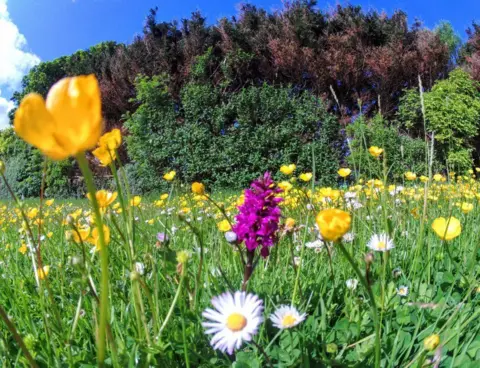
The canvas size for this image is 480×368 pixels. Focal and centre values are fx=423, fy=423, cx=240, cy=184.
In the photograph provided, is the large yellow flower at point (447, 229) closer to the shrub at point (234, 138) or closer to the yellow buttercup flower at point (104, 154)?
the yellow buttercup flower at point (104, 154)

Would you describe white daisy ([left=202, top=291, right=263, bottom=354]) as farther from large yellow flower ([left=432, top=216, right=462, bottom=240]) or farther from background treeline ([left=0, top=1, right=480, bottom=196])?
background treeline ([left=0, top=1, right=480, bottom=196])

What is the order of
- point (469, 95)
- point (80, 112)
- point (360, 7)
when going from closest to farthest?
point (80, 112) → point (469, 95) → point (360, 7)

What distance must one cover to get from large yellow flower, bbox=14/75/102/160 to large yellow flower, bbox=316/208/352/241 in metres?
0.22

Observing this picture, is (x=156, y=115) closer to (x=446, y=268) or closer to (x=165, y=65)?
(x=165, y=65)

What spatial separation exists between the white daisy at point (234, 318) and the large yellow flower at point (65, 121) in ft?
0.92

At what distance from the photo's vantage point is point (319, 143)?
7.69 meters

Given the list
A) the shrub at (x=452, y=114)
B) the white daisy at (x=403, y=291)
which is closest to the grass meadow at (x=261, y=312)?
the white daisy at (x=403, y=291)

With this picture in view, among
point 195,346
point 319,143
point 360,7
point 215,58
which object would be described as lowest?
point 195,346

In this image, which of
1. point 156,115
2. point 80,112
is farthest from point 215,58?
point 80,112

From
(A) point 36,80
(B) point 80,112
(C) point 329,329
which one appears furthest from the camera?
(A) point 36,80

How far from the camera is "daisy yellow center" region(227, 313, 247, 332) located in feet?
1.66

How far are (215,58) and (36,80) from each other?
10.1 meters

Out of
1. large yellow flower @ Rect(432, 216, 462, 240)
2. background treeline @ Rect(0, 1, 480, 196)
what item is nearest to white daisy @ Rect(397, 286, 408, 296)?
large yellow flower @ Rect(432, 216, 462, 240)

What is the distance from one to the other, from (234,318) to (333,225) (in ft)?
0.61
